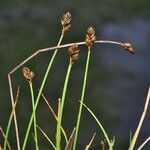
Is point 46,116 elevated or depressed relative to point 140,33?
depressed

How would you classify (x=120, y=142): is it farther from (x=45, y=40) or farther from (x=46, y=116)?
(x=45, y=40)

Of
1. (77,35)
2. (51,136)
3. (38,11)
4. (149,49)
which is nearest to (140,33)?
(149,49)

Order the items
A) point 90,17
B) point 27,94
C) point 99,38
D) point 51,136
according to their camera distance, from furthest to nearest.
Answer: point 90,17 → point 99,38 → point 27,94 → point 51,136

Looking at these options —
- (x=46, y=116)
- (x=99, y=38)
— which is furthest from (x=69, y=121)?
(x=99, y=38)

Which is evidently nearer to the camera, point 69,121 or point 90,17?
point 69,121

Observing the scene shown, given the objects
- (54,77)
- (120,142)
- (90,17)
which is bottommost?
(120,142)

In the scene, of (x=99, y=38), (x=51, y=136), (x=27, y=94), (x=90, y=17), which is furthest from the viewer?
(x=90, y=17)

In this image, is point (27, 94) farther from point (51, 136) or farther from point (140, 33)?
point (140, 33)
